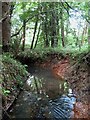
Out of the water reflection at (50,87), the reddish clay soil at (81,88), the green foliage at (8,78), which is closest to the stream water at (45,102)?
the water reflection at (50,87)

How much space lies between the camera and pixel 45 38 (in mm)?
21656

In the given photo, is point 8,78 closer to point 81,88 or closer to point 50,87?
point 50,87

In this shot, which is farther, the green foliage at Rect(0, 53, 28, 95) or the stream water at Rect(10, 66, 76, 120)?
the green foliage at Rect(0, 53, 28, 95)

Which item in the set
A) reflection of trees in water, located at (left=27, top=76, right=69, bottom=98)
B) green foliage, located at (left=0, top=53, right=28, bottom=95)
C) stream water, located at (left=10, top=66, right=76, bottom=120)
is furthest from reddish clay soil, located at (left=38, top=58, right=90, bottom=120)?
green foliage, located at (left=0, top=53, right=28, bottom=95)

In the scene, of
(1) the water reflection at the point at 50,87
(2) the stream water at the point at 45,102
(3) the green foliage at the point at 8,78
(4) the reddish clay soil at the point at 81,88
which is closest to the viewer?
(2) the stream water at the point at 45,102

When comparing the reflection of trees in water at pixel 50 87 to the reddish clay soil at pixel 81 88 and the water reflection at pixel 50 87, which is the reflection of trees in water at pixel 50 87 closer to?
the water reflection at pixel 50 87

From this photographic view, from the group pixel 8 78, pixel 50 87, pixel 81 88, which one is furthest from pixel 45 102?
pixel 50 87

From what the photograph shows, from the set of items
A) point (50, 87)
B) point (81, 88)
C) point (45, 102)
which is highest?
point (81, 88)

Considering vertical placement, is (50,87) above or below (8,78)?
below

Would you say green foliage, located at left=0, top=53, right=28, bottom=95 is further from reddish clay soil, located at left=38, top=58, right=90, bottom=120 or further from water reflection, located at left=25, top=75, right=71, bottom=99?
reddish clay soil, located at left=38, top=58, right=90, bottom=120

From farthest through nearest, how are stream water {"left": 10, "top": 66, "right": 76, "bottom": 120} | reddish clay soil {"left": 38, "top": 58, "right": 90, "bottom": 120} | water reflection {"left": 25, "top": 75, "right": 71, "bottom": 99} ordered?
water reflection {"left": 25, "top": 75, "right": 71, "bottom": 99}, reddish clay soil {"left": 38, "top": 58, "right": 90, "bottom": 120}, stream water {"left": 10, "top": 66, "right": 76, "bottom": 120}

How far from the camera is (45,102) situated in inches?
311

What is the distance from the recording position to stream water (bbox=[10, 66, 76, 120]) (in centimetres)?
683

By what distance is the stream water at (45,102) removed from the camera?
22.4 feet
